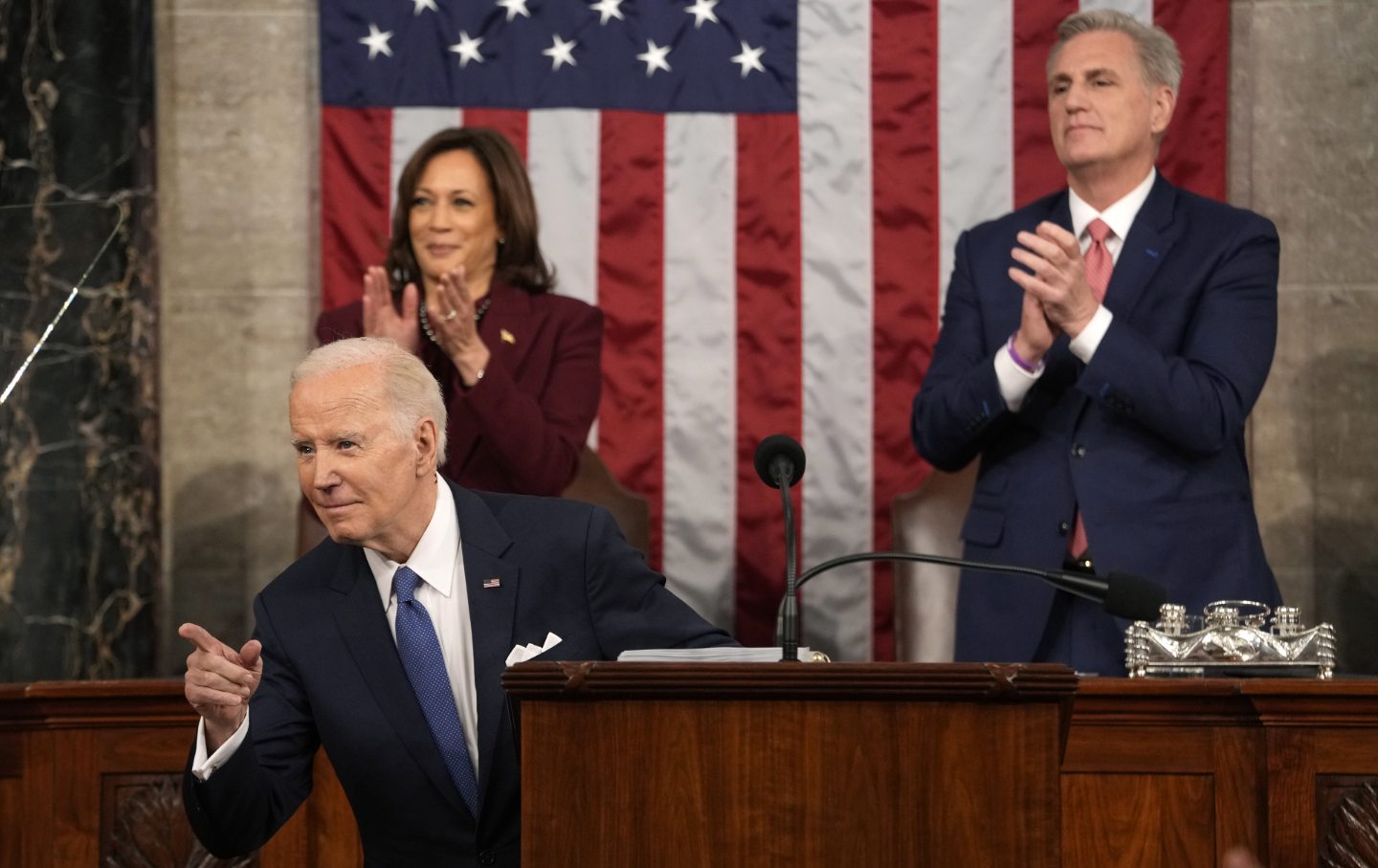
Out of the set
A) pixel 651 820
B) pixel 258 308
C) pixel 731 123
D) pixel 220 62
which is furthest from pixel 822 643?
pixel 651 820

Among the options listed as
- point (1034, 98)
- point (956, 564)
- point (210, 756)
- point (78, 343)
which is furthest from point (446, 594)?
point (1034, 98)

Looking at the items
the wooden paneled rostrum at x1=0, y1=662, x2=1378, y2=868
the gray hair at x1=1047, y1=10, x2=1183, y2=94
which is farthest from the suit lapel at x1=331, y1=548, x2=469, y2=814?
the gray hair at x1=1047, y1=10, x2=1183, y2=94

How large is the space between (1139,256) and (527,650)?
1637 mm

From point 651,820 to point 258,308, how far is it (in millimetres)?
3651

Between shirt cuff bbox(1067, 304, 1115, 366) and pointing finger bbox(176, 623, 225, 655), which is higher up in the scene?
A: shirt cuff bbox(1067, 304, 1115, 366)

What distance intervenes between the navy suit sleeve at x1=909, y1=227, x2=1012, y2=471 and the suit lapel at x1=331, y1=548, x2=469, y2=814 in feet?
4.15

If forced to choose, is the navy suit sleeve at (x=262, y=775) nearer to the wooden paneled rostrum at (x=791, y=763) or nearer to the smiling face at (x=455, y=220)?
the wooden paneled rostrum at (x=791, y=763)

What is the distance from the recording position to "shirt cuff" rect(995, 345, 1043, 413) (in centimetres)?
347

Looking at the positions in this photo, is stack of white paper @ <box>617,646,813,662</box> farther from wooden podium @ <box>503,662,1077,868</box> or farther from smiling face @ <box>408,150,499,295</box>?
smiling face @ <box>408,150,499,295</box>

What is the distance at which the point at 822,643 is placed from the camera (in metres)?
5.22

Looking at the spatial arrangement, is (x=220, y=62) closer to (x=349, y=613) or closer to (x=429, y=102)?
(x=429, y=102)

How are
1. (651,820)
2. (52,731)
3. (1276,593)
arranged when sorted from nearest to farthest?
(651,820) < (52,731) < (1276,593)

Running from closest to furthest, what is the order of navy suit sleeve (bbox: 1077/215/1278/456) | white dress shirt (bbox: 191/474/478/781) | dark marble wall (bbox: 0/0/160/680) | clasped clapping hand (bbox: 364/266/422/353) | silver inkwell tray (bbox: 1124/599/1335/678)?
white dress shirt (bbox: 191/474/478/781) < silver inkwell tray (bbox: 1124/599/1335/678) < navy suit sleeve (bbox: 1077/215/1278/456) < clasped clapping hand (bbox: 364/266/422/353) < dark marble wall (bbox: 0/0/160/680)

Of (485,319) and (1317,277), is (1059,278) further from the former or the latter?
(1317,277)
